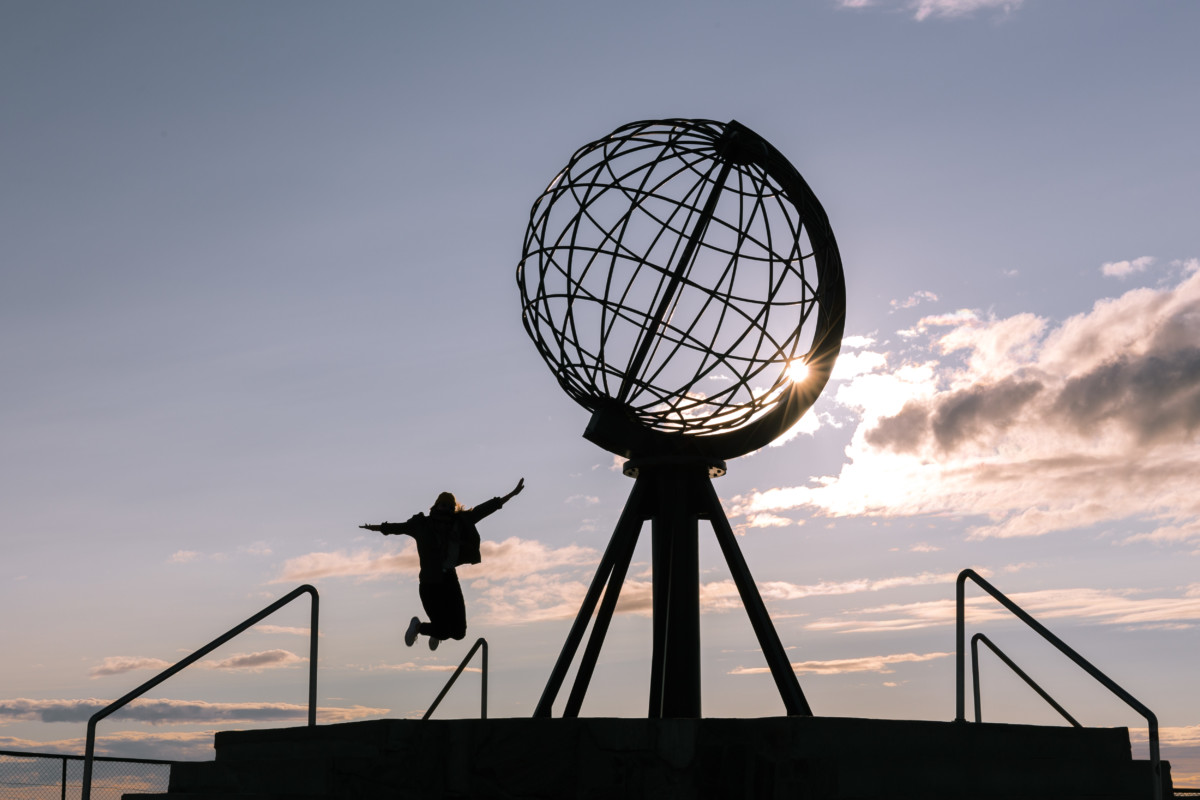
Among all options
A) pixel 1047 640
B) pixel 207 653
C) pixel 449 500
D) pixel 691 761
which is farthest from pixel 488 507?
pixel 1047 640

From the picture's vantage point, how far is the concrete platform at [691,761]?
6.79m

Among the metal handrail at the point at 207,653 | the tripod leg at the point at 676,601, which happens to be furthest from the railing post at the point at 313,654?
the tripod leg at the point at 676,601

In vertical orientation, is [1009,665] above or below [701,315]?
below

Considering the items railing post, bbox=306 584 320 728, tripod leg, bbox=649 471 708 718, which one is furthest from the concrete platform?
tripod leg, bbox=649 471 708 718

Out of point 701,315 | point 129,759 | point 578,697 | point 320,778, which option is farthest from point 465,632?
point 129,759

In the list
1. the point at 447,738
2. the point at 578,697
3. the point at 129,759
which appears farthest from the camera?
the point at 129,759

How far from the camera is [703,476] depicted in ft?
34.4

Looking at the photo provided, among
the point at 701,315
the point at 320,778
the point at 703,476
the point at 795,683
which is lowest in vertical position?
the point at 320,778

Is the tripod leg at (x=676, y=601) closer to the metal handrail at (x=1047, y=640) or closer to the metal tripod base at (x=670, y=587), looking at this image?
the metal tripod base at (x=670, y=587)

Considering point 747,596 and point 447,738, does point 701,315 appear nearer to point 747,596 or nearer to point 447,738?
point 747,596

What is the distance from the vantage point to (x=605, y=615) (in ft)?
33.7

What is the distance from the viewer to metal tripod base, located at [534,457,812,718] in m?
9.88

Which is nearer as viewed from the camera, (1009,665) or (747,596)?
Answer: (1009,665)

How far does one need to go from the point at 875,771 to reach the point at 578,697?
138 inches
